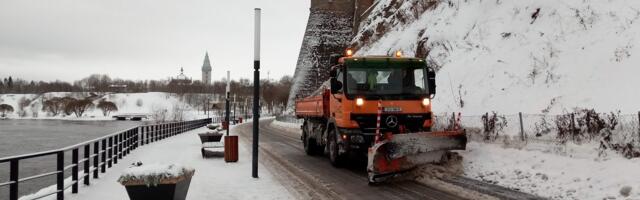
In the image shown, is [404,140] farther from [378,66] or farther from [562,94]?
[562,94]

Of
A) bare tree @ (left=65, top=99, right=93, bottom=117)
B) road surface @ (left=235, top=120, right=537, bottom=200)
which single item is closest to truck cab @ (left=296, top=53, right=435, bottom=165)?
road surface @ (left=235, top=120, right=537, bottom=200)

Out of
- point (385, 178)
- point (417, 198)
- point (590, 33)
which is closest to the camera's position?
point (417, 198)

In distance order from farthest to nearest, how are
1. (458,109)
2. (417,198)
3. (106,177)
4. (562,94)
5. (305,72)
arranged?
(305,72)
(458,109)
(562,94)
(106,177)
(417,198)

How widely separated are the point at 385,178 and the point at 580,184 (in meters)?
3.71

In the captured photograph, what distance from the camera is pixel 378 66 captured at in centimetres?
1352

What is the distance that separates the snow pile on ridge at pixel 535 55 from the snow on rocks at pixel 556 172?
301 cm

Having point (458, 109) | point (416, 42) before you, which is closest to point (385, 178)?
point (458, 109)

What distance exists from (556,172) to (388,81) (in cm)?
446

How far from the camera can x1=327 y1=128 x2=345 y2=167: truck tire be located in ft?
46.3

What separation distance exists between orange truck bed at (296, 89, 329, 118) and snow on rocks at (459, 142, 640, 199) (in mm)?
4284

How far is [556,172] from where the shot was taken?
35.3 feet

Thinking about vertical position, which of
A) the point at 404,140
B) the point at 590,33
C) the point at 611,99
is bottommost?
the point at 404,140

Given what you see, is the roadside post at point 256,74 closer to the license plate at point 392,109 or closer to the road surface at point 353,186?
the road surface at point 353,186

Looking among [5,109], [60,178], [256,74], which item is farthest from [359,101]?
[5,109]
